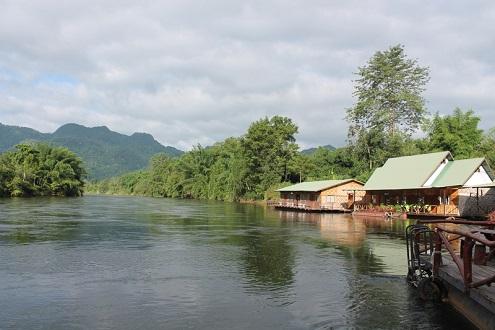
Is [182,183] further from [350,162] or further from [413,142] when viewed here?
[413,142]

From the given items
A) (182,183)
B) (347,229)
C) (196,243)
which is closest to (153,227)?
(196,243)

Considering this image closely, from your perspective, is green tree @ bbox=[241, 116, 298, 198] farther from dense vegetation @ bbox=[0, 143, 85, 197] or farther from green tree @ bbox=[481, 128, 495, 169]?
dense vegetation @ bbox=[0, 143, 85, 197]

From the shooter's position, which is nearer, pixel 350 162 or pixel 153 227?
pixel 153 227

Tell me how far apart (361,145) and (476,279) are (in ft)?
219

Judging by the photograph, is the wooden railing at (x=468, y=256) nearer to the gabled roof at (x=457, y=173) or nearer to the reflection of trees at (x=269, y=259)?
the reflection of trees at (x=269, y=259)

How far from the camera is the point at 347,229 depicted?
3334 cm

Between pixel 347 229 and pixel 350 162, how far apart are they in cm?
5140

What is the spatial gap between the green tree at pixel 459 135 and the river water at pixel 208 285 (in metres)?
45.3

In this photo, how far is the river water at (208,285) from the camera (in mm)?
10781

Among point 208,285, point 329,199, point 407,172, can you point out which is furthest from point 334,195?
point 208,285

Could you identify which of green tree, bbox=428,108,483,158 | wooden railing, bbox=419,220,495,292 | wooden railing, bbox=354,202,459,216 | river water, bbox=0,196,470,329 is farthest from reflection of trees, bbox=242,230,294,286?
green tree, bbox=428,108,483,158

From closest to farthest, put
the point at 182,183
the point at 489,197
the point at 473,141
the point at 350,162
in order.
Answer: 1. the point at 489,197
2. the point at 473,141
3. the point at 350,162
4. the point at 182,183

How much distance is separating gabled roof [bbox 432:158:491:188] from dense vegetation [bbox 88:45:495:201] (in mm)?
19742

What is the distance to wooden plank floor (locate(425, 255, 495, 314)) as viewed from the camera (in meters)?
8.39
